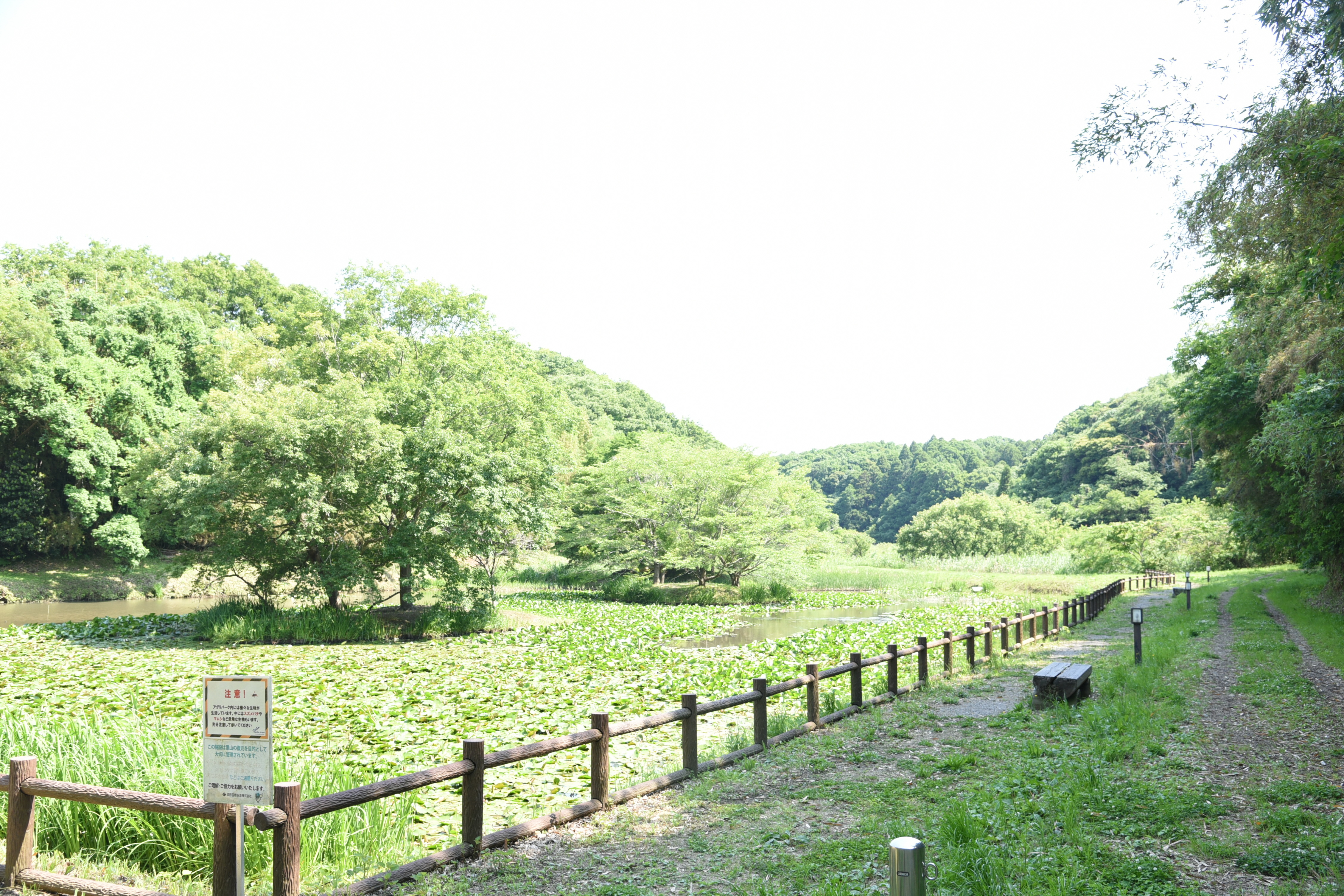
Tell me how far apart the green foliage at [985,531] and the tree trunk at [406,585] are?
46.1 metres

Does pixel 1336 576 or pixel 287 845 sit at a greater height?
pixel 287 845

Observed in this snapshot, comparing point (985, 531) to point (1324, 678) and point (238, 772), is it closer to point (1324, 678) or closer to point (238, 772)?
point (1324, 678)

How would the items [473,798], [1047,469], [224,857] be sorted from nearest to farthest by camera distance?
[224,857] → [473,798] → [1047,469]

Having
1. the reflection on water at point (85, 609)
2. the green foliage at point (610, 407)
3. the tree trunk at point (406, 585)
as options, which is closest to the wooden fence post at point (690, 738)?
the tree trunk at point (406, 585)

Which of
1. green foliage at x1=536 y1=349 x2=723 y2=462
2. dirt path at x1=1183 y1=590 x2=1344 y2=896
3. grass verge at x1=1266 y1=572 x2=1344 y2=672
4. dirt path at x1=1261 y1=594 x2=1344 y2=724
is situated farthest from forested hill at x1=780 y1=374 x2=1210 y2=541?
dirt path at x1=1183 y1=590 x2=1344 y2=896

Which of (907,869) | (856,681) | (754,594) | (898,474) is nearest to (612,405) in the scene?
(754,594)

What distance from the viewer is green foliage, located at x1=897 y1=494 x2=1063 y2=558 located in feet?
194

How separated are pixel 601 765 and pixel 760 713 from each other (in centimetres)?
244

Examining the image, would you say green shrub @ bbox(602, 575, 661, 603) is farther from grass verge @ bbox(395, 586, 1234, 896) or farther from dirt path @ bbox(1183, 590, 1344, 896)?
grass verge @ bbox(395, 586, 1234, 896)

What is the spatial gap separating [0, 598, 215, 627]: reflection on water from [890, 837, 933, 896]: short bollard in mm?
28185

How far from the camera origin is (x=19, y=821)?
4766mm

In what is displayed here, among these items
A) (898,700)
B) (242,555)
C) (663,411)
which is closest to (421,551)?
(242,555)

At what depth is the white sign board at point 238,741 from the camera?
3697 millimetres

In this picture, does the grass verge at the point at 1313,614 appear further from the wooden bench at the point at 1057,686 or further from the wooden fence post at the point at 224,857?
the wooden fence post at the point at 224,857
